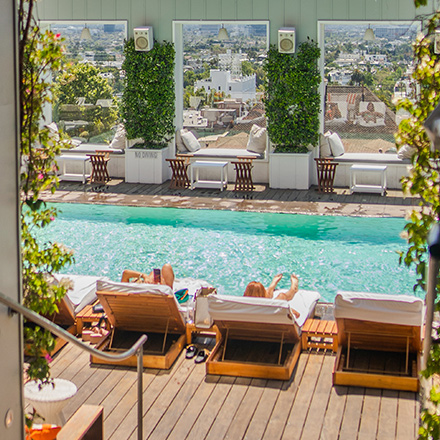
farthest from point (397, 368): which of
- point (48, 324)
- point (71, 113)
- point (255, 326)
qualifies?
point (71, 113)

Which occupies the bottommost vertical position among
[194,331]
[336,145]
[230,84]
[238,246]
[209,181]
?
[194,331]

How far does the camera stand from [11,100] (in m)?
3.50

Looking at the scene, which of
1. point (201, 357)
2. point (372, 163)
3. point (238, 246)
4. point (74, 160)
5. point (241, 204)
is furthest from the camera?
point (74, 160)

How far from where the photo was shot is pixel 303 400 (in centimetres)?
629

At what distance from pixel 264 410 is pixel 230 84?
10173 mm

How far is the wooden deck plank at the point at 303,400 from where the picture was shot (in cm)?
580

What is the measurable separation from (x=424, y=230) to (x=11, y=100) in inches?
78.3

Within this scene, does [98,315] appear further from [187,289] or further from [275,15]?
Answer: [275,15]

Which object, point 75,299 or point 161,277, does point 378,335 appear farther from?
point 75,299

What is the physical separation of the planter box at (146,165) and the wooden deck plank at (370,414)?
9.18 m

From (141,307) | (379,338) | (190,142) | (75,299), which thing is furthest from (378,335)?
(190,142)

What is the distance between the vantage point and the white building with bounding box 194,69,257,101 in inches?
597

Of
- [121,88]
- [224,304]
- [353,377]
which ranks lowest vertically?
[353,377]

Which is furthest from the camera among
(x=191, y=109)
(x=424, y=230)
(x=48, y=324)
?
(x=191, y=109)
